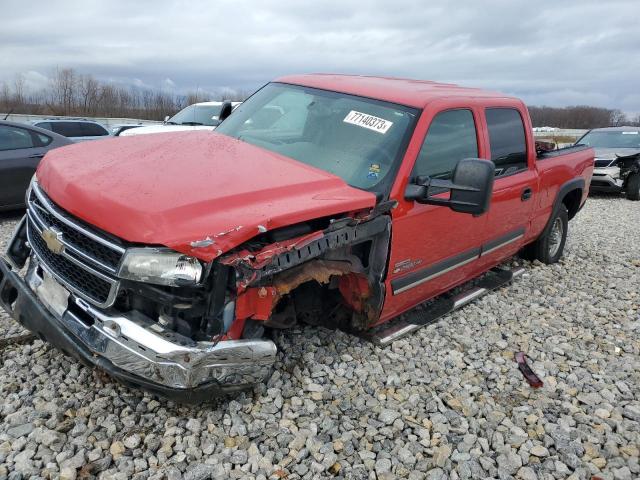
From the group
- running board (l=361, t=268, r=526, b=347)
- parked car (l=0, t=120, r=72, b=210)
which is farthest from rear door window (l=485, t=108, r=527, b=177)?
parked car (l=0, t=120, r=72, b=210)

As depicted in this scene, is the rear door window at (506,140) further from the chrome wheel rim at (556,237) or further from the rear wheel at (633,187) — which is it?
the rear wheel at (633,187)

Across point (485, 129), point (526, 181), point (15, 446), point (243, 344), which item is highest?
point (485, 129)

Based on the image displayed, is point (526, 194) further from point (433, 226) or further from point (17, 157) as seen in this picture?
point (17, 157)

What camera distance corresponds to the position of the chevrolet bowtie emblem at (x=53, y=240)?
8.80ft

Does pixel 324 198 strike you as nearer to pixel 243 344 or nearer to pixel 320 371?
pixel 243 344

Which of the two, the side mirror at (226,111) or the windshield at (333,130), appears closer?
the windshield at (333,130)

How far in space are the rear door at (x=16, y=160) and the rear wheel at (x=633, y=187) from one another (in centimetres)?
1267

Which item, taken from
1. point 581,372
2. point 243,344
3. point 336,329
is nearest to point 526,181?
point 581,372

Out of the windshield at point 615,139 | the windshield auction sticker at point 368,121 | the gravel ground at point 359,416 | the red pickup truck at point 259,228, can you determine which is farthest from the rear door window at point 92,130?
the windshield at point 615,139

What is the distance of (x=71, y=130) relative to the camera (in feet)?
44.9

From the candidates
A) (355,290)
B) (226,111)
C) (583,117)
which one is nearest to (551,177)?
(355,290)

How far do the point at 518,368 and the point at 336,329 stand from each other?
1.35m

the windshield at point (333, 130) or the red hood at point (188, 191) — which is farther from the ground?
the windshield at point (333, 130)

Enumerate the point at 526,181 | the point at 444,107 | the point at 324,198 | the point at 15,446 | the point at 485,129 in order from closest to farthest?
the point at 15,446, the point at 324,198, the point at 444,107, the point at 485,129, the point at 526,181
